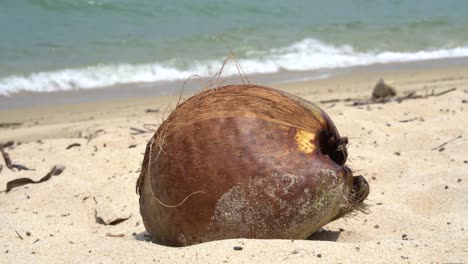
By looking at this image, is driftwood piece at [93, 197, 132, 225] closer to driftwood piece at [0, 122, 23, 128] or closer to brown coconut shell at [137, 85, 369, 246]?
brown coconut shell at [137, 85, 369, 246]

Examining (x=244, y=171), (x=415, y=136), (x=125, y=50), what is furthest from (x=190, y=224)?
(x=125, y=50)

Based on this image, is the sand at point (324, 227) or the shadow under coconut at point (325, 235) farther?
the shadow under coconut at point (325, 235)

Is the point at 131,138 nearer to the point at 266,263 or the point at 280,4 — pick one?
the point at 266,263

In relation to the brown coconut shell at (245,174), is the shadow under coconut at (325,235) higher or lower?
lower

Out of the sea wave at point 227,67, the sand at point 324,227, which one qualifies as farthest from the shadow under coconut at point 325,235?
the sea wave at point 227,67

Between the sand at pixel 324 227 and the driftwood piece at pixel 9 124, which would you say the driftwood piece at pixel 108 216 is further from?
the driftwood piece at pixel 9 124

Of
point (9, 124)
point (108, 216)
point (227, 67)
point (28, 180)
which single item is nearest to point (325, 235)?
point (108, 216)

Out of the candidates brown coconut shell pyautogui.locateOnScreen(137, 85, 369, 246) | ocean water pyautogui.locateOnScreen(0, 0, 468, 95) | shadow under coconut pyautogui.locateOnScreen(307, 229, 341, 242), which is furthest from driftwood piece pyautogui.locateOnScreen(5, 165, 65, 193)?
ocean water pyautogui.locateOnScreen(0, 0, 468, 95)
